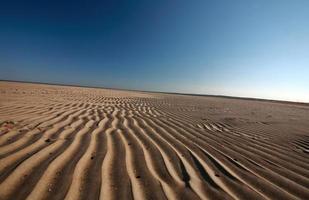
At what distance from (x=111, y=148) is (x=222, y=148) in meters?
2.03

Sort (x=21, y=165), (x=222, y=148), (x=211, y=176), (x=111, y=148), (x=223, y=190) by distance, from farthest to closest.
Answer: (x=222, y=148) < (x=111, y=148) < (x=211, y=176) < (x=21, y=165) < (x=223, y=190)

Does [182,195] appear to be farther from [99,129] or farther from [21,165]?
[99,129]

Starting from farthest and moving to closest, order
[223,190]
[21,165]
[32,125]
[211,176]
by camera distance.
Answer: [32,125] → [211,176] → [21,165] → [223,190]

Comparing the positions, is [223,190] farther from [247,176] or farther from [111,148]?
[111,148]

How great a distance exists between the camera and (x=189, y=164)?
10.2 ft

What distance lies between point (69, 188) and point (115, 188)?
0.44 m

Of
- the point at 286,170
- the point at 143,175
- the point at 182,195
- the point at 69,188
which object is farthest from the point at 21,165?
the point at 286,170

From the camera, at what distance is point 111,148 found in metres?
3.54

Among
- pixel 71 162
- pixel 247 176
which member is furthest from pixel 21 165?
pixel 247 176

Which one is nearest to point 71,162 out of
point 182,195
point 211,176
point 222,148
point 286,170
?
point 182,195

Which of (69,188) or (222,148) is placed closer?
(69,188)

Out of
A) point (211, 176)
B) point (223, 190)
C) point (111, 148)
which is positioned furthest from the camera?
point (111, 148)

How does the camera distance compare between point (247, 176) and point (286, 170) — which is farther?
point (286, 170)

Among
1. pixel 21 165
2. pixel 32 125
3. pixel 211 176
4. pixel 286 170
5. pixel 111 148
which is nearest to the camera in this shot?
pixel 21 165
